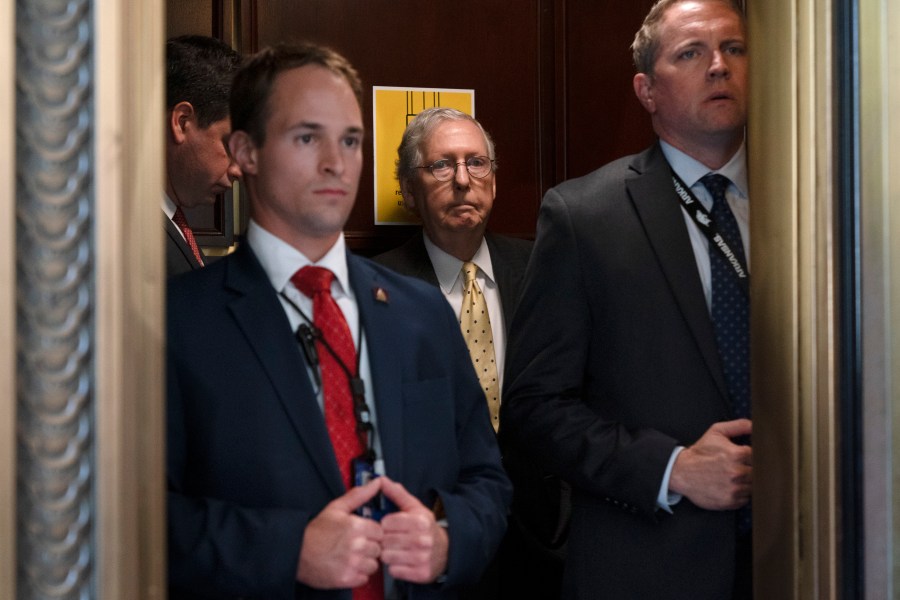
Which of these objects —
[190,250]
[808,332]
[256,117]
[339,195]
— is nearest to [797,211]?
[808,332]

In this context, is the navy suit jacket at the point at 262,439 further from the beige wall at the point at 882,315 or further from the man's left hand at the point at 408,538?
the beige wall at the point at 882,315

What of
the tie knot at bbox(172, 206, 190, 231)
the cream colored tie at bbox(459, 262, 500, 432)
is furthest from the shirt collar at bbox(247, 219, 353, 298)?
the cream colored tie at bbox(459, 262, 500, 432)

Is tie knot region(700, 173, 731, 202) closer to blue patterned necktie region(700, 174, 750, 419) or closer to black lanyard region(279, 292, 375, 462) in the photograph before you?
blue patterned necktie region(700, 174, 750, 419)

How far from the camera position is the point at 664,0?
213cm

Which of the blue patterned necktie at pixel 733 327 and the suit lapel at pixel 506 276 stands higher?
the suit lapel at pixel 506 276

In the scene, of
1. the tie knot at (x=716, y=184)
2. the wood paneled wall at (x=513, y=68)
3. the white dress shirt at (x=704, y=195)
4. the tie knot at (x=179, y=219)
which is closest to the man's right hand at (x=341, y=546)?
the white dress shirt at (x=704, y=195)

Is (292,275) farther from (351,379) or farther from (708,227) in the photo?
(708,227)

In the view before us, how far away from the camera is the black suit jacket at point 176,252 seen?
2.21m

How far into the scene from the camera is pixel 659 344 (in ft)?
6.29

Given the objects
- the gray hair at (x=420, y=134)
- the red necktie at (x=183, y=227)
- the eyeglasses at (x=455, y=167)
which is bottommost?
the red necktie at (x=183, y=227)

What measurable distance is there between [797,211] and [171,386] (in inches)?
29.5

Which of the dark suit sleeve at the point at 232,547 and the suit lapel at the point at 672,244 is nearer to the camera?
the dark suit sleeve at the point at 232,547

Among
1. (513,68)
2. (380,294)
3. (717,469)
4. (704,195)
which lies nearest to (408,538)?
(380,294)

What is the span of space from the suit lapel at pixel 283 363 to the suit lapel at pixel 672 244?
0.73 metres
